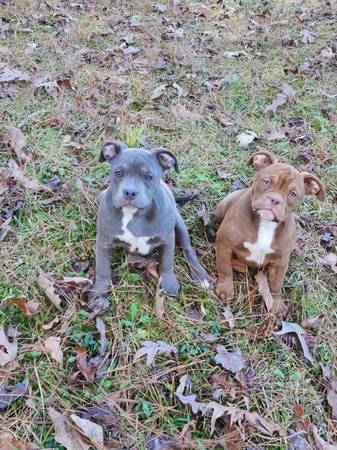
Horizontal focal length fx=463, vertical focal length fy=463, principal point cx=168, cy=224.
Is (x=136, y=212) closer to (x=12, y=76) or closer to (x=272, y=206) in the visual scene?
(x=272, y=206)

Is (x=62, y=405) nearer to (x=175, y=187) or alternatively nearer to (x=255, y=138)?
(x=175, y=187)

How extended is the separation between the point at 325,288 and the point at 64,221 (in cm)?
247

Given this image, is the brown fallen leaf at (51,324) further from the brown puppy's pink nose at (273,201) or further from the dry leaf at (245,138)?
the dry leaf at (245,138)

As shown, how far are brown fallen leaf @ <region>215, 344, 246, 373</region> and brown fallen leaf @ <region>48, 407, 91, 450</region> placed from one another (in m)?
1.10

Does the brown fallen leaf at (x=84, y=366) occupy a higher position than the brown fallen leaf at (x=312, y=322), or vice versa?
the brown fallen leaf at (x=84, y=366)

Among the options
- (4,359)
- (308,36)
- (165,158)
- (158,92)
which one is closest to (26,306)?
(4,359)

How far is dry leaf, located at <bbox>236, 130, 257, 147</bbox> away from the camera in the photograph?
566 cm

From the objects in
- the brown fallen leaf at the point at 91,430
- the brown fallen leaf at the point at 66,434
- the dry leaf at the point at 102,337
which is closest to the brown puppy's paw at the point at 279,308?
the dry leaf at the point at 102,337

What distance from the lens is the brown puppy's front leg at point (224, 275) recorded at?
3.90 metres

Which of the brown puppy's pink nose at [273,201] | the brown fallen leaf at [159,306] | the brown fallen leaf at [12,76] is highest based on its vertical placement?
the brown puppy's pink nose at [273,201]

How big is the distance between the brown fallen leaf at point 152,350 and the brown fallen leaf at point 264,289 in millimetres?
916

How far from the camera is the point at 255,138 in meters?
5.76

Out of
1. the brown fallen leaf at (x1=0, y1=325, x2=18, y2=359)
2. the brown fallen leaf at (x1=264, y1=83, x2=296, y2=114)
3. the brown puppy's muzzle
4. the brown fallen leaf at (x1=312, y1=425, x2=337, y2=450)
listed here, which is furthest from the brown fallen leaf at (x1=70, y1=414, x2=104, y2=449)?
the brown fallen leaf at (x1=264, y1=83, x2=296, y2=114)

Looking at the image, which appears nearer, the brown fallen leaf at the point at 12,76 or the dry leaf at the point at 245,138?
the dry leaf at the point at 245,138
